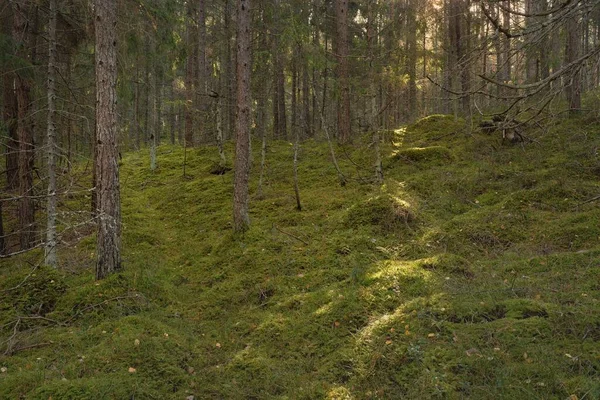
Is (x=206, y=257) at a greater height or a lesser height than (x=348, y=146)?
lesser

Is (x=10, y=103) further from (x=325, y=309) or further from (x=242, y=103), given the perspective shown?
(x=325, y=309)

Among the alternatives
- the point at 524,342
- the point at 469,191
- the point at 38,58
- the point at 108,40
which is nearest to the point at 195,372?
the point at 524,342

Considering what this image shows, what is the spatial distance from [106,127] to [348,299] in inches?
213

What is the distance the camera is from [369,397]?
4.35 meters

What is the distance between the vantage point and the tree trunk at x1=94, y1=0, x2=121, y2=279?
7.15m

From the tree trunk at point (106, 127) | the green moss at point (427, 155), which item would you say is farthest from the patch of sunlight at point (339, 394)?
the green moss at point (427, 155)

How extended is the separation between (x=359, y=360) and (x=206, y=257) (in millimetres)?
5145

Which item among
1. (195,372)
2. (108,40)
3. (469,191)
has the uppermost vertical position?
(108,40)

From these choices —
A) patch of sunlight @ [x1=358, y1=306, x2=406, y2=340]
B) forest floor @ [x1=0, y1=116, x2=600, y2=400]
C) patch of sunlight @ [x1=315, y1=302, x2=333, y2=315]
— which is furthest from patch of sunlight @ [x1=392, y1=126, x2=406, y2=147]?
patch of sunlight @ [x1=358, y1=306, x2=406, y2=340]

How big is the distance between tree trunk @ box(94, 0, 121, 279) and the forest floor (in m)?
0.75

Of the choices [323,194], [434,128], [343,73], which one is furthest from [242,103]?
[434,128]

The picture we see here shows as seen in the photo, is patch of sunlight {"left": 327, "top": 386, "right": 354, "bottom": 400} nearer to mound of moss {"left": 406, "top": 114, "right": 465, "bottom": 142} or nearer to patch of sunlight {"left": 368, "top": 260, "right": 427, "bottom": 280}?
patch of sunlight {"left": 368, "top": 260, "right": 427, "bottom": 280}

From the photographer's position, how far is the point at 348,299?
244 inches

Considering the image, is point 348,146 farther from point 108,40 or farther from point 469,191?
point 108,40
